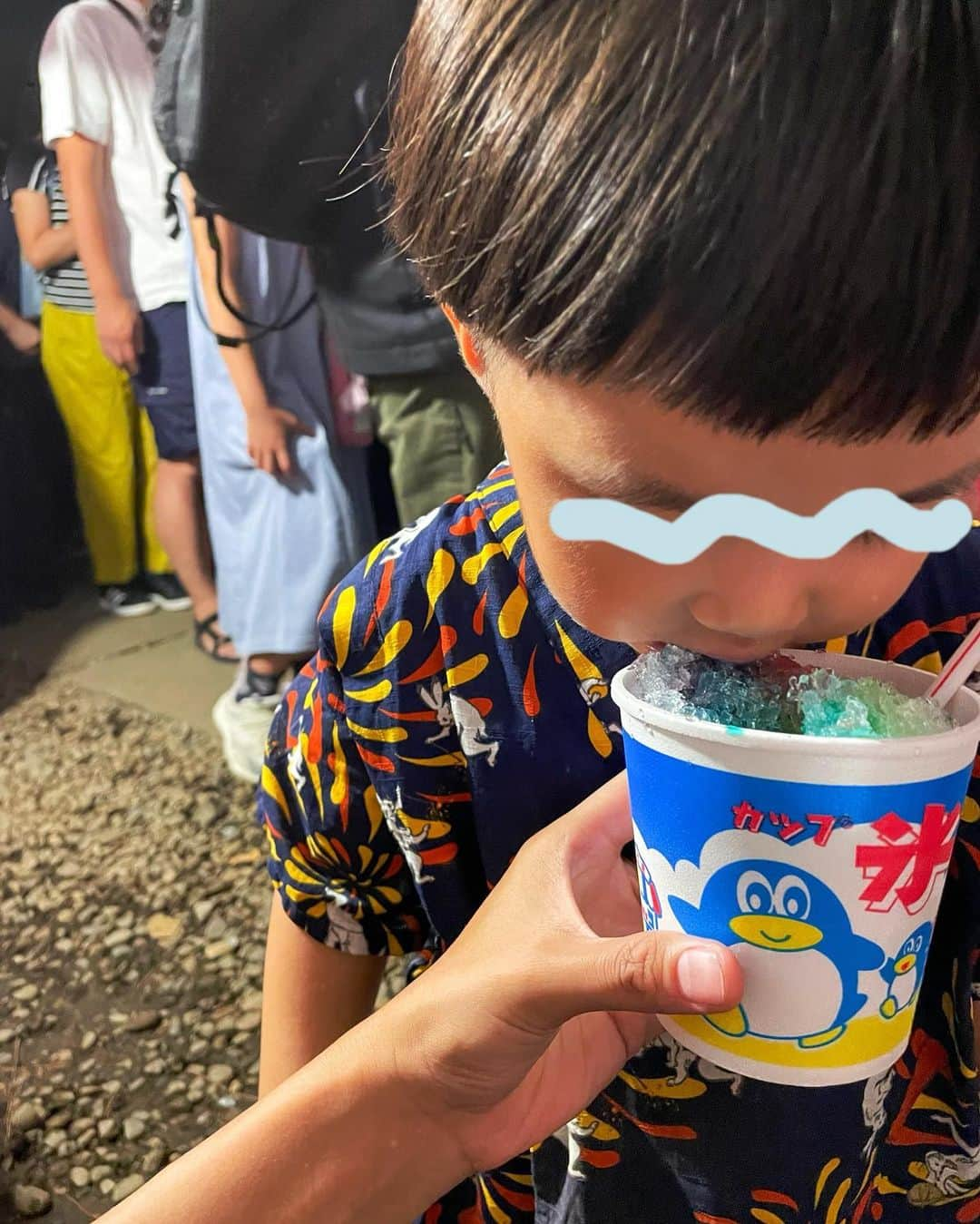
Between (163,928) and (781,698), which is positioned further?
(163,928)

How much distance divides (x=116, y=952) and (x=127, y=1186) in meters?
0.36

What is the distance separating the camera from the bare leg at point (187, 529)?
1.97m

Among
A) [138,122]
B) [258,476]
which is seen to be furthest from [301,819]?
[138,122]

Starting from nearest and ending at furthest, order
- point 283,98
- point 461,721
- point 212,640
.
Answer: point 461,721, point 283,98, point 212,640

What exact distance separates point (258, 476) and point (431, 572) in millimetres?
1173

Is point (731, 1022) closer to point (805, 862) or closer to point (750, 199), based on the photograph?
point (805, 862)

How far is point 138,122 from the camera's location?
5.27 ft

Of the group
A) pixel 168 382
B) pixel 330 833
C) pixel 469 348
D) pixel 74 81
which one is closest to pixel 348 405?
pixel 168 382

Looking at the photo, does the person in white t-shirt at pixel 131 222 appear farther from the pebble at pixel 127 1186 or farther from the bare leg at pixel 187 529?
the pebble at pixel 127 1186

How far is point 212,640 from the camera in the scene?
2.10 metres

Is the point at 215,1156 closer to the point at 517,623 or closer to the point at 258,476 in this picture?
the point at 517,623

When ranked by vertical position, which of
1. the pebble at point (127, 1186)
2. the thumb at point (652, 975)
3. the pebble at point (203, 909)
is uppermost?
the thumb at point (652, 975)

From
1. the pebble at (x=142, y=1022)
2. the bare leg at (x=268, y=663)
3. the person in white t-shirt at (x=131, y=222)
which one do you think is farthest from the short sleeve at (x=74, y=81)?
the pebble at (x=142, y=1022)

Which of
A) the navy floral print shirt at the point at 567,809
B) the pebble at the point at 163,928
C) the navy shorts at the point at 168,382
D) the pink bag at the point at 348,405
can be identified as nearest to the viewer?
the navy floral print shirt at the point at 567,809
